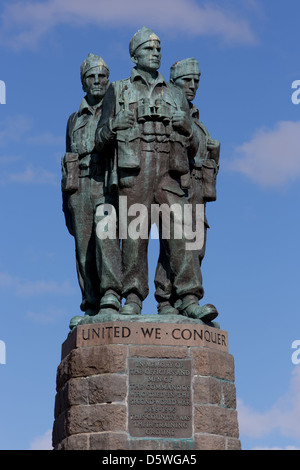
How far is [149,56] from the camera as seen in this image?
59.1ft

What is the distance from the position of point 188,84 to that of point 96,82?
1559 mm

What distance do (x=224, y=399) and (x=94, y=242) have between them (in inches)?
129

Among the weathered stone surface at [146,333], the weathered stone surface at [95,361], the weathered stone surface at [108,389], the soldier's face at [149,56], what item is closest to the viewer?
the weathered stone surface at [108,389]

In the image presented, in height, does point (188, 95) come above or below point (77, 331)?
above

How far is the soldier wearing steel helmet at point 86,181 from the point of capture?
722 inches

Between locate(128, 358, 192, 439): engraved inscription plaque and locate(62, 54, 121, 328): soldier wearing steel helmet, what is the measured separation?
1889 mm

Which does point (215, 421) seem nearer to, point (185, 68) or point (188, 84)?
point (188, 84)

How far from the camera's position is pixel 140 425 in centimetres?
1622

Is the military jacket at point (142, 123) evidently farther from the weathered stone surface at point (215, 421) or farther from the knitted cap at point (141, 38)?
the weathered stone surface at point (215, 421)

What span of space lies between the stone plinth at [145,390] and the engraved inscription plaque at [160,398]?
12 millimetres

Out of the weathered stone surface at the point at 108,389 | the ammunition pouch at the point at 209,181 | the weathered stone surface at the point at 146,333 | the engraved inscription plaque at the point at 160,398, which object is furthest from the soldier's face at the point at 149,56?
the weathered stone surface at the point at 108,389
